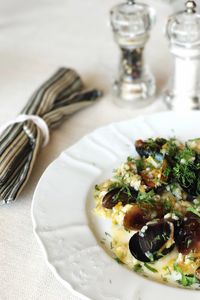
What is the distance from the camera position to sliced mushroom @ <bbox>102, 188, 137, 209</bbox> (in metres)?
1.16

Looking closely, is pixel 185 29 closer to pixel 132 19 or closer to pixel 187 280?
pixel 132 19

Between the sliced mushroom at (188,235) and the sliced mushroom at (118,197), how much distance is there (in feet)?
0.47

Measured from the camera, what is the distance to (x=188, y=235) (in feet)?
3.38

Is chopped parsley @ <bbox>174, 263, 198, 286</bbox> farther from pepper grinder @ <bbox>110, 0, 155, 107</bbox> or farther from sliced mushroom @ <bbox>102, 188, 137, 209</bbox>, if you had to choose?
pepper grinder @ <bbox>110, 0, 155, 107</bbox>

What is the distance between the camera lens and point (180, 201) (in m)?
1.16

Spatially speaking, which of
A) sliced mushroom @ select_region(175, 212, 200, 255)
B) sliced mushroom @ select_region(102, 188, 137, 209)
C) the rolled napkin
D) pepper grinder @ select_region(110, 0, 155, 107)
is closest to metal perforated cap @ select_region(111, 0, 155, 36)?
pepper grinder @ select_region(110, 0, 155, 107)

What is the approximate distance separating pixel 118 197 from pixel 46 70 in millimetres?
820

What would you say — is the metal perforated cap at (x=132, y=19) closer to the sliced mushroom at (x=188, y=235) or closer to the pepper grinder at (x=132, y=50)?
the pepper grinder at (x=132, y=50)

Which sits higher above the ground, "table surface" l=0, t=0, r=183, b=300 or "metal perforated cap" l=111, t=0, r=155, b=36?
"metal perforated cap" l=111, t=0, r=155, b=36

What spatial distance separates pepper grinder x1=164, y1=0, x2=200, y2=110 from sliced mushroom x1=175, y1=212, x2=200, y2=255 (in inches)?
24.0

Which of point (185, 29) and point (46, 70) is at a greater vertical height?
point (185, 29)

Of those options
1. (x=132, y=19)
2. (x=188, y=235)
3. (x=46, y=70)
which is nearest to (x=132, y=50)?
(x=132, y=19)

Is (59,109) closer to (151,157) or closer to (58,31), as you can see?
(151,157)

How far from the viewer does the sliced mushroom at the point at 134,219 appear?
3.58 ft
